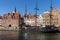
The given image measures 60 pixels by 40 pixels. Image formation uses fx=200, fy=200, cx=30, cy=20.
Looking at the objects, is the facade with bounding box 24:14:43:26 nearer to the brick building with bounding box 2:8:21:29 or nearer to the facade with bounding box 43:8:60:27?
the facade with bounding box 43:8:60:27

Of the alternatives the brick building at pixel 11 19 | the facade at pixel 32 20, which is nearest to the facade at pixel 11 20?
the brick building at pixel 11 19

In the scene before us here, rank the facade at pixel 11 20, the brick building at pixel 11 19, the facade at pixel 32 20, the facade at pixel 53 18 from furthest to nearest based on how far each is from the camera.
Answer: the brick building at pixel 11 19 < the facade at pixel 11 20 < the facade at pixel 32 20 < the facade at pixel 53 18

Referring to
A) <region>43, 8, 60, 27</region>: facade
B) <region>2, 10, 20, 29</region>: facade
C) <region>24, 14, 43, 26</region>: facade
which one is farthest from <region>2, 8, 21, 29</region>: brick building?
<region>43, 8, 60, 27</region>: facade

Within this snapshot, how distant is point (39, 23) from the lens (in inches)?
2601

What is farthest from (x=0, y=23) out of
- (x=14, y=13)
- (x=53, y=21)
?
(x=53, y=21)

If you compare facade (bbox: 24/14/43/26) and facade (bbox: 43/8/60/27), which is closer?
facade (bbox: 43/8/60/27)

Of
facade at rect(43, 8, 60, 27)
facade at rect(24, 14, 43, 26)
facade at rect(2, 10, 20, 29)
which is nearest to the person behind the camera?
facade at rect(43, 8, 60, 27)

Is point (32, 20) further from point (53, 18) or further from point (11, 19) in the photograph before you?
point (53, 18)

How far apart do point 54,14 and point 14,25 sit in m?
13.8

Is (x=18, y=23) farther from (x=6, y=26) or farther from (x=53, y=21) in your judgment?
(x=53, y=21)

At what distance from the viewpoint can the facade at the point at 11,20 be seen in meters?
67.2

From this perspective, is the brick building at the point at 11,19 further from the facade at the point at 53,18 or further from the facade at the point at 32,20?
the facade at the point at 53,18

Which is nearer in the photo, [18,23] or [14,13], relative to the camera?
[18,23]

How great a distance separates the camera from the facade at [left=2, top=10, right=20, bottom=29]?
67213 millimetres
